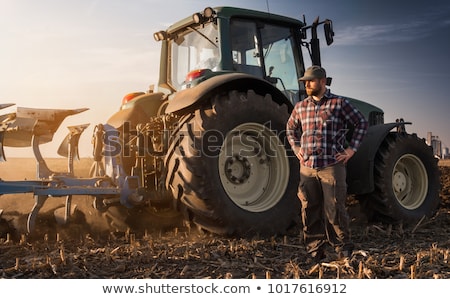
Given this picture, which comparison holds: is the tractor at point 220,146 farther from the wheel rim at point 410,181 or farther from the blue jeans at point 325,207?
the blue jeans at point 325,207

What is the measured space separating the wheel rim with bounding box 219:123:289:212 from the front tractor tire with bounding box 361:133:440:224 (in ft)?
4.24

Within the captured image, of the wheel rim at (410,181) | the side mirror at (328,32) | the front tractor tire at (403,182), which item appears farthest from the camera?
the wheel rim at (410,181)

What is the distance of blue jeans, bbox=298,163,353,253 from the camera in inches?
139

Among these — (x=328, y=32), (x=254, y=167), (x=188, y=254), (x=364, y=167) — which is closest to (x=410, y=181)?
(x=364, y=167)

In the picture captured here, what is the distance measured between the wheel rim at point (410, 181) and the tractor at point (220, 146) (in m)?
0.01

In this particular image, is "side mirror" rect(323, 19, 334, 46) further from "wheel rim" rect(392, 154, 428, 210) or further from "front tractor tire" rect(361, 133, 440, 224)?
"wheel rim" rect(392, 154, 428, 210)

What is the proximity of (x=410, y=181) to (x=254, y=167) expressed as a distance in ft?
7.29

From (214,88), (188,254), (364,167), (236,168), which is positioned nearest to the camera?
(188,254)

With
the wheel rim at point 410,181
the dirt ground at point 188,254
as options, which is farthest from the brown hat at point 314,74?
the wheel rim at point 410,181

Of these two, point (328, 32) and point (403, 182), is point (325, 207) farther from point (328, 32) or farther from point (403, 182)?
point (403, 182)

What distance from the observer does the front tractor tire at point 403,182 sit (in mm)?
5207

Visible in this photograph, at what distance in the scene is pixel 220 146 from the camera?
4012 mm

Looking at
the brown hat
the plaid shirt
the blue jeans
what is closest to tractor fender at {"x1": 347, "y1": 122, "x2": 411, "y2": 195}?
the blue jeans

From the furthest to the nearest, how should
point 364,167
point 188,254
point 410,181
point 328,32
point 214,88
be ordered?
point 410,181 → point 364,167 → point 328,32 → point 214,88 → point 188,254
